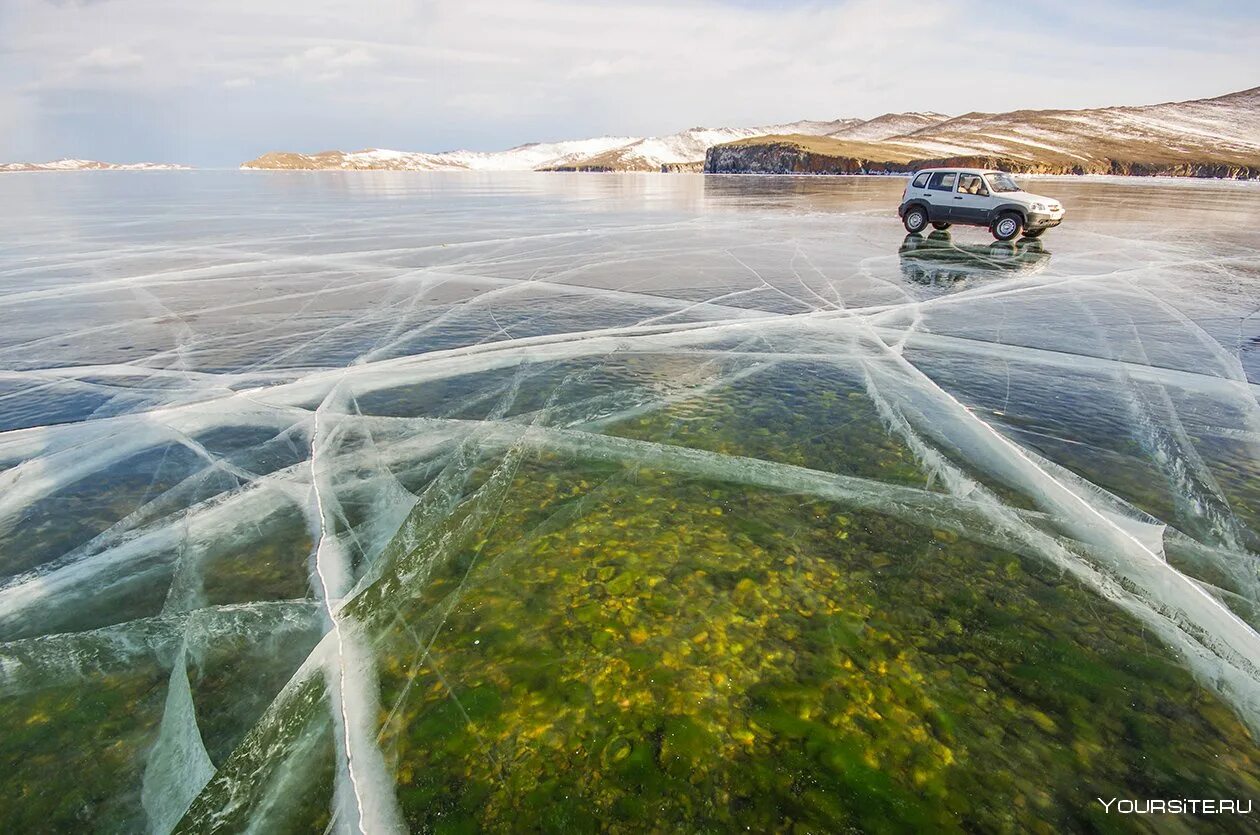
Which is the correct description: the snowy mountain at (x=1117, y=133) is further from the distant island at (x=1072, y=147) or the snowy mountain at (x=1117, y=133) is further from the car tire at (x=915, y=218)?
the car tire at (x=915, y=218)

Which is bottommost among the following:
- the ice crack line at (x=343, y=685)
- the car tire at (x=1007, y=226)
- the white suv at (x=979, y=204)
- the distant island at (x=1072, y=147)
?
the ice crack line at (x=343, y=685)

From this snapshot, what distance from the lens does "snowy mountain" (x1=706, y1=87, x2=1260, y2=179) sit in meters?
94.8

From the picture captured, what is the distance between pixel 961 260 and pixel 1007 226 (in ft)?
12.3

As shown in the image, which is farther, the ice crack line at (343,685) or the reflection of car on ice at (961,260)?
the reflection of car on ice at (961,260)

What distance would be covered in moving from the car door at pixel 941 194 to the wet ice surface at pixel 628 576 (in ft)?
34.6

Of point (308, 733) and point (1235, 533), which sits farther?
point (1235, 533)

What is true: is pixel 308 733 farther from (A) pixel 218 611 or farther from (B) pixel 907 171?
(B) pixel 907 171

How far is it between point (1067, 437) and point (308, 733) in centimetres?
733

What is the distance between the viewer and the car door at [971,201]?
61.1 ft

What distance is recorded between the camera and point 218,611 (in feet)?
13.3

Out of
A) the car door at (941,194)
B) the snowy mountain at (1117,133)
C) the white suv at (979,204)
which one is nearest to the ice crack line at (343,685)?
the white suv at (979,204)

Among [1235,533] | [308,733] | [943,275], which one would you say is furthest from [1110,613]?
[943,275]

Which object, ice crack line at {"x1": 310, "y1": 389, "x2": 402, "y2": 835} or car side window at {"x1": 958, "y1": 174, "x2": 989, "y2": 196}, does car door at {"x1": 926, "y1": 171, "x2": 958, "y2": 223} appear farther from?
ice crack line at {"x1": 310, "y1": 389, "x2": 402, "y2": 835}

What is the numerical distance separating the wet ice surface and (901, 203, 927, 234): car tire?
11.1m
